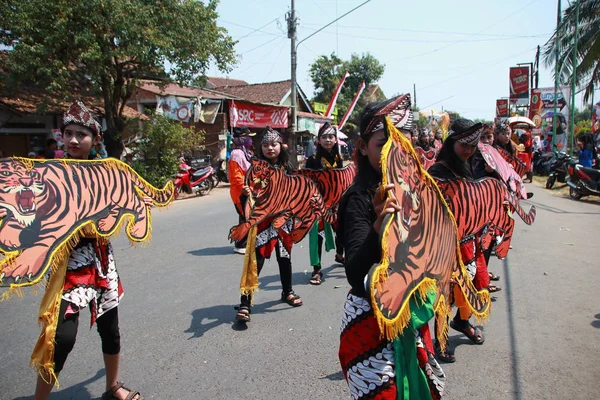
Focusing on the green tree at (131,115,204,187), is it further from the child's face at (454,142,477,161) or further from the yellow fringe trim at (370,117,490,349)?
the yellow fringe trim at (370,117,490,349)

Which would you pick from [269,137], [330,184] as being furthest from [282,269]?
[269,137]

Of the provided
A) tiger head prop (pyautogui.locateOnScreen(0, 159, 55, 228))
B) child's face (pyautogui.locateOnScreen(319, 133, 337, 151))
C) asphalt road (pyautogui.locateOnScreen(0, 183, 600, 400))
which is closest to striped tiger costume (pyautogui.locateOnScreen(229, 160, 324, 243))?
child's face (pyautogui.locateOnScreen(319, 133, 337, 151))

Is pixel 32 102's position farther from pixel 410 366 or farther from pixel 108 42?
pixel 410 366

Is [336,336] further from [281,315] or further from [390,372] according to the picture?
[390,372]

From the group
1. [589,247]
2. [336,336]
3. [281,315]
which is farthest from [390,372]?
[589,247]

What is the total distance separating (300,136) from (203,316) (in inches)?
933

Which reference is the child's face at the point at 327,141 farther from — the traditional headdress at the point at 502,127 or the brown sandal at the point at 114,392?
the brown sandal at the point at 114,392

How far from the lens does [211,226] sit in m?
8.41

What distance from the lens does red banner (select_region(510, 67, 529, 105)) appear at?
24044mm

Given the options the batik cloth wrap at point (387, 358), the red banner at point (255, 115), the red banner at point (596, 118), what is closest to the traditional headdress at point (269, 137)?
the batik cloth wrap at point (387, 358)

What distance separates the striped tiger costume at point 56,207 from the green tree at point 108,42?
9249 mm

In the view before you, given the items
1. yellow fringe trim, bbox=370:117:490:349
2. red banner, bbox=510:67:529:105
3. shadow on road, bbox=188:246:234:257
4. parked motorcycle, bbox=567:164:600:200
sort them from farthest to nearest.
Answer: red banner, bbox=510:67:529:105
parked motorcycle, bbox=567:164:600:200
shadow on road, bbox=188:246:234:257
yellow fringe trim, bbox=370:117:490:349

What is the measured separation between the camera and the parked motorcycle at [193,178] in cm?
1311

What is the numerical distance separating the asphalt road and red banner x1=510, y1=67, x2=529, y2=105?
67.7 ft
